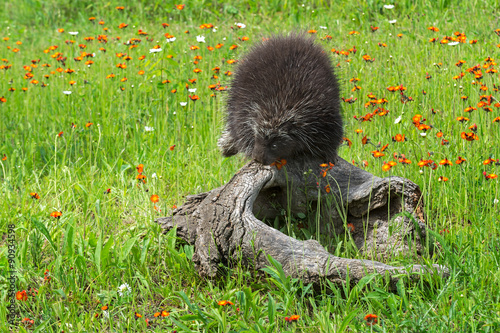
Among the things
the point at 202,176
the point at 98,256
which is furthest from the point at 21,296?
the point at 202,176

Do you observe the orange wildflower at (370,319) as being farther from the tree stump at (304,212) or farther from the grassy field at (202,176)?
the tree stump at (304,212)

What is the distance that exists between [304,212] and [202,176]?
108 cm

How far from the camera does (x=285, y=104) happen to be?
3.29 metres

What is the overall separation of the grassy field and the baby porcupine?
507 millimetres

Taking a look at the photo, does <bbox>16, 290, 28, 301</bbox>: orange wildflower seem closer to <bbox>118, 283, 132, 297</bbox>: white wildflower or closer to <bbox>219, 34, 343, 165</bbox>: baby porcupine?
<bbox>118, 283, 132, 297</bbox>: white wildflower

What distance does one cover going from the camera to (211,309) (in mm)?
2711

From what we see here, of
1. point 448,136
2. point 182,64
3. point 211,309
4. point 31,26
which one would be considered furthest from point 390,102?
point 31,26

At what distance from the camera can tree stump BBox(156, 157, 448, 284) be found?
281 cm

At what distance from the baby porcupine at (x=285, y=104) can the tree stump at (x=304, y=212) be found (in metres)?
0.18

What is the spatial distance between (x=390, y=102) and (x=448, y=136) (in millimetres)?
1118

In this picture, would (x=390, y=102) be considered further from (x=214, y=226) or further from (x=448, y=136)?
(x=214, y=226)

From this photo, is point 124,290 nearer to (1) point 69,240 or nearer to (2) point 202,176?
(1) point 69,240

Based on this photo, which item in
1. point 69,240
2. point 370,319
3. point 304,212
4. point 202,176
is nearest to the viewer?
point 370,319

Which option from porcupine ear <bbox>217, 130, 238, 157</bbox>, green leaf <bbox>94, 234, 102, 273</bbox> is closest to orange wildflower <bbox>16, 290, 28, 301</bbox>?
green leaf <bbox>94, 234, 102, 273</bbox>
